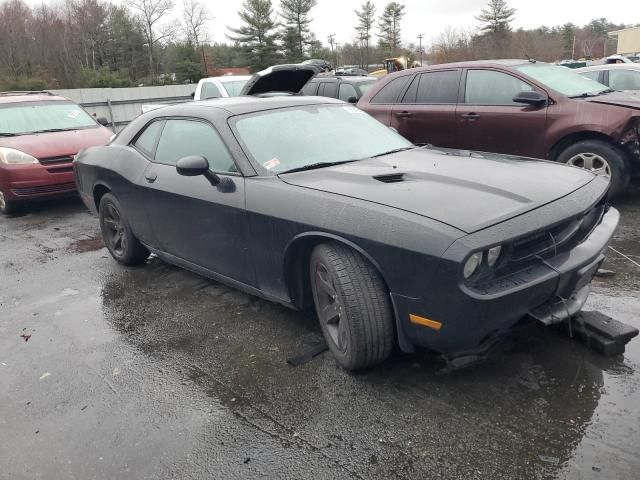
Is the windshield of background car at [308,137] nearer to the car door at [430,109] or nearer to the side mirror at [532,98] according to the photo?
the side mirror at [532,98]

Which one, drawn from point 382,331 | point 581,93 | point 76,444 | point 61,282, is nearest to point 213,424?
Answer: point 76,444

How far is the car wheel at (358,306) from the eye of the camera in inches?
108

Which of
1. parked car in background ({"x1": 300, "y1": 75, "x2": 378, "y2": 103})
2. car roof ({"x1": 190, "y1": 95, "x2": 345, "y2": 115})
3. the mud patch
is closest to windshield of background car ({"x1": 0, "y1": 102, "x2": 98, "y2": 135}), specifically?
the mud patch

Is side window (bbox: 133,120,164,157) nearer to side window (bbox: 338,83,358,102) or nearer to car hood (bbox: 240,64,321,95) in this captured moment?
car hood (bbox: 240,64,321,95)

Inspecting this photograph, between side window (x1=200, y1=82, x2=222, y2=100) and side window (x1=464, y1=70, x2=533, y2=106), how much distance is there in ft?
21.5

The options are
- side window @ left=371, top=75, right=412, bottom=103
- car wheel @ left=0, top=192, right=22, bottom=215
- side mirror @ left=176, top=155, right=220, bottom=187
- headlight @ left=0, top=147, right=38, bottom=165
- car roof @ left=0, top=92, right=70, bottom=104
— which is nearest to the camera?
side mirror @ left=176, top=155, right=220, bottom=187

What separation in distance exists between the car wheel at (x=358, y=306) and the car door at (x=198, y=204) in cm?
80

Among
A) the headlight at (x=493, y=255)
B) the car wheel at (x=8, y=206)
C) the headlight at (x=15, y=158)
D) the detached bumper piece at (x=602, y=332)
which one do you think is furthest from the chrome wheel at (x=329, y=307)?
the car wheel at (x=8, y=206)

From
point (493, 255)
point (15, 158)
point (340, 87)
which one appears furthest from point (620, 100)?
point (15, 158)

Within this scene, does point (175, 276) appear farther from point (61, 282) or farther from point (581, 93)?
point (581, 93)

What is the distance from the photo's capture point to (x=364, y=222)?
274 cm

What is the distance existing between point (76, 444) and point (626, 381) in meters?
2.79

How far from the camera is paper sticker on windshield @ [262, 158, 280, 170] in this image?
3504 mm

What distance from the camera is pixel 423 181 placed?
306 centimetres
